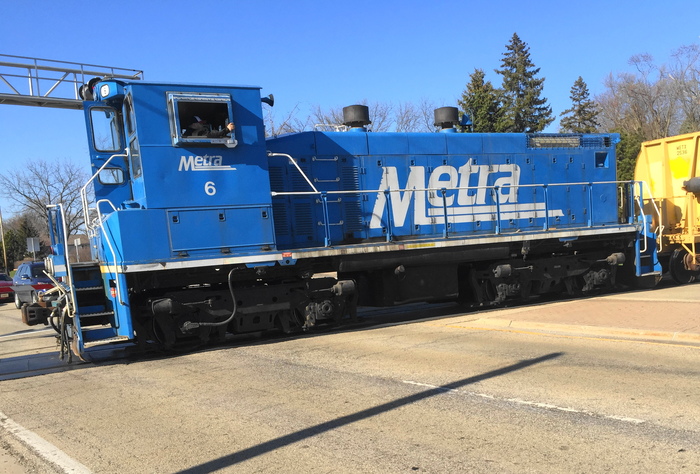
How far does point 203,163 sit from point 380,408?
5.04 meters

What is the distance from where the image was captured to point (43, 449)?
468 centimetres

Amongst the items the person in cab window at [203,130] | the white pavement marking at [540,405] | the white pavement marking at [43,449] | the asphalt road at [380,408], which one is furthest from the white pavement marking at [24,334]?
the white pavement marking at [540,405]

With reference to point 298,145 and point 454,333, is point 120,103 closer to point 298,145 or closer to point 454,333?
point 298,145

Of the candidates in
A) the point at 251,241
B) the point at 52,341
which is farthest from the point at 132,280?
the point at 52,341

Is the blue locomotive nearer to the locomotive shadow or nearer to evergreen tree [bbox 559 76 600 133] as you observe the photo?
the locomotive shadow

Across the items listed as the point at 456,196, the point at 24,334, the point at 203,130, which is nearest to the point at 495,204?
the point at 456,196

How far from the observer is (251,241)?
8820 millimetres

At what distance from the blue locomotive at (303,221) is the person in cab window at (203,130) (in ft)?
0.07

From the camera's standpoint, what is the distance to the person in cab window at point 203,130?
27.8 ft

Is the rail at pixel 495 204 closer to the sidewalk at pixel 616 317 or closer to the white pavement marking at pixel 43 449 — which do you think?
the sidewalk at pixel 616 317

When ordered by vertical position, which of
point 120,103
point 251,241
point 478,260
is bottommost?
point 478,260

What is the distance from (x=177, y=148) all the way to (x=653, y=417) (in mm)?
7111

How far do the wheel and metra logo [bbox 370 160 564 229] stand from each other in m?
A: 4.46

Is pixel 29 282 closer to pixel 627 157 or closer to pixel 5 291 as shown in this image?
pixel 5 291
